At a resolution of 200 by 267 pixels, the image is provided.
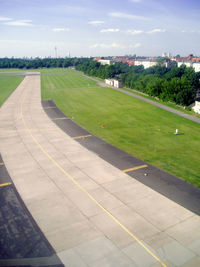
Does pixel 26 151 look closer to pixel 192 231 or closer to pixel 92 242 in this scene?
pixel 92 242

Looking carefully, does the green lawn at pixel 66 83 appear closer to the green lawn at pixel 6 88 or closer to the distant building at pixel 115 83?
the distant building at pixel 115 83

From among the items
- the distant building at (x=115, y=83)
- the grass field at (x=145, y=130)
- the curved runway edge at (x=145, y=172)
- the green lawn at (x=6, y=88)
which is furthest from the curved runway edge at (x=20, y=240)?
the distant building at (x=115, y=83)

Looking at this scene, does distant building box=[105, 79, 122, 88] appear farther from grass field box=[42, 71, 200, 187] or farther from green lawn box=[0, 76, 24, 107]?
green lawn box=[0, 76, 24, 107]

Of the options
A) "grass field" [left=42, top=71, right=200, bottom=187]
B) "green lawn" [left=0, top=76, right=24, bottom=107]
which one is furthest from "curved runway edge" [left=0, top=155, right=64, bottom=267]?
"green lawn" [left=0, top=76, right=24, bottom=107]

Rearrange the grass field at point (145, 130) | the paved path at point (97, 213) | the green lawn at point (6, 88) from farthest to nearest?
the green lawn at point (6, 88)
the grass field at point (145, 130)
the paved path at point (97, 213)

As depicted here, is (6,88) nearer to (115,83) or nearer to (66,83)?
(66,83)

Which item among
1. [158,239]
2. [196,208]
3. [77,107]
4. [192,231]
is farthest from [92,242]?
[77,107]
